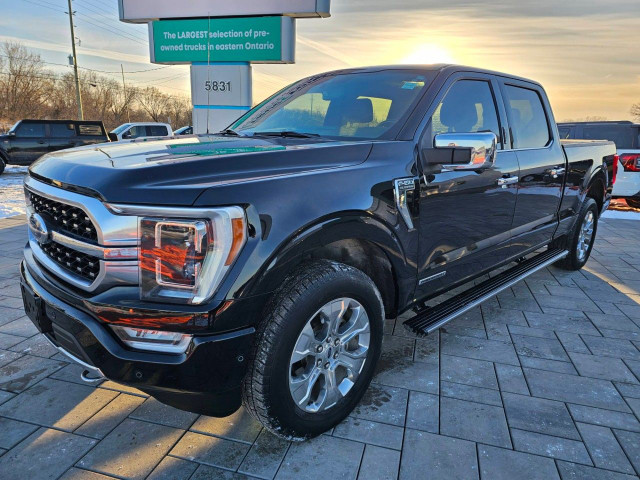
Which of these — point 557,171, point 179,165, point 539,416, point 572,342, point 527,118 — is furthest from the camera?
point 557,171

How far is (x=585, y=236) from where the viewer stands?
17.3 ft

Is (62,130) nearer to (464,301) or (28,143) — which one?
(28,143)

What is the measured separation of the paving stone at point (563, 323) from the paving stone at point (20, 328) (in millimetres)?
3974

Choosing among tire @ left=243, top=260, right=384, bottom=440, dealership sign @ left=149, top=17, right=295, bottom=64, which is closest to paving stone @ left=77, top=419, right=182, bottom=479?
tire @ left=243, top=260, right=384, bottom=440

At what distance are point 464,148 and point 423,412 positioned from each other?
1484 mm

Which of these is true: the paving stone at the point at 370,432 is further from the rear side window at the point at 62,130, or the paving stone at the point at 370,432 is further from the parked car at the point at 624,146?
the rear side window at the point at 62,130

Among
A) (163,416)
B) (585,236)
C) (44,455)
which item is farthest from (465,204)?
(585,236)

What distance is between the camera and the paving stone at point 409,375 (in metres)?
A: 2.73

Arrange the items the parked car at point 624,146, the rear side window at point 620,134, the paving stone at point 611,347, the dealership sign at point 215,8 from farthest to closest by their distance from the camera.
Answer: the dealership sign at point 215,8 → the rear side window at point 620,134 → the parked car at point 624,146 → the paving stone at point 611,347

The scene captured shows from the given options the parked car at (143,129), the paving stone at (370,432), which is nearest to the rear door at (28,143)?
the parked car at (143,129)

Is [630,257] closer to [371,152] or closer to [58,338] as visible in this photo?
[371,152]

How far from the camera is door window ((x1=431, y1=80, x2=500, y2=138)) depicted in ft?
9.33

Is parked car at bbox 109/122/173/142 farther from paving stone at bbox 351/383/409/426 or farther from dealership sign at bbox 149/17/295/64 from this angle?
paving stone at bbox 351/383/409/426

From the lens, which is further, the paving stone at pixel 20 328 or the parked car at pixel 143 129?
the parked car at pixel 143 129
